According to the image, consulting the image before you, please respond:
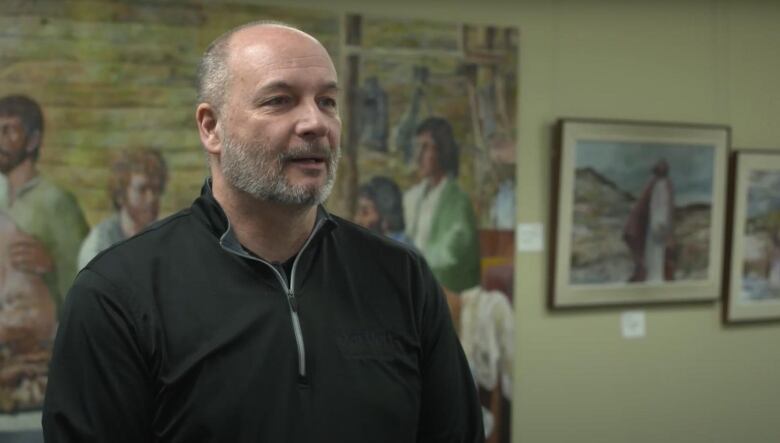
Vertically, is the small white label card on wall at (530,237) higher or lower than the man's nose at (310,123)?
lower

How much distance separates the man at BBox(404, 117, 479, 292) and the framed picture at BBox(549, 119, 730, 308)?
370 mm

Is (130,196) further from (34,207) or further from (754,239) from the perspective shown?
(754,239)

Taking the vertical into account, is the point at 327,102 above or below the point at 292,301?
above

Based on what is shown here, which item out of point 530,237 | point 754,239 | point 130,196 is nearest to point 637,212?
point 530,237

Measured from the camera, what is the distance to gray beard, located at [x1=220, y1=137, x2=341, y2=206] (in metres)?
1.24

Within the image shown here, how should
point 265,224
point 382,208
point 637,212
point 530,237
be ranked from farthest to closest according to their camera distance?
1. point 637,212
2. point 530,237
3. point 382,208
4. point 265,224

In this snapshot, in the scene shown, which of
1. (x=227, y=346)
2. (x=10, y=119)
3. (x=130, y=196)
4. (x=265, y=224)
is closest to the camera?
(x=227, y=346)

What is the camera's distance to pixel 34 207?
2.31 meters

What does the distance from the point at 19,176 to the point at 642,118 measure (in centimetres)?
219

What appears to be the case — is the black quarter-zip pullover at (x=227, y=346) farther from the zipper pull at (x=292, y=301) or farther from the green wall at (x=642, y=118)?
the green wall at (x=642, y=118)

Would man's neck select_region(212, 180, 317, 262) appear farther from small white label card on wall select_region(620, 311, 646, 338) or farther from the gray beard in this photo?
small white label card on wall select_region(620, 311, 646, 338)

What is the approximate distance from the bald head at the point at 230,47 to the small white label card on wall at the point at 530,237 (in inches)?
69.5

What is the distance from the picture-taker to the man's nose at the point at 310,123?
1.23m

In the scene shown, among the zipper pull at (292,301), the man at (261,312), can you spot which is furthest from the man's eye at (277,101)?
the zipper pull at (292,301)
